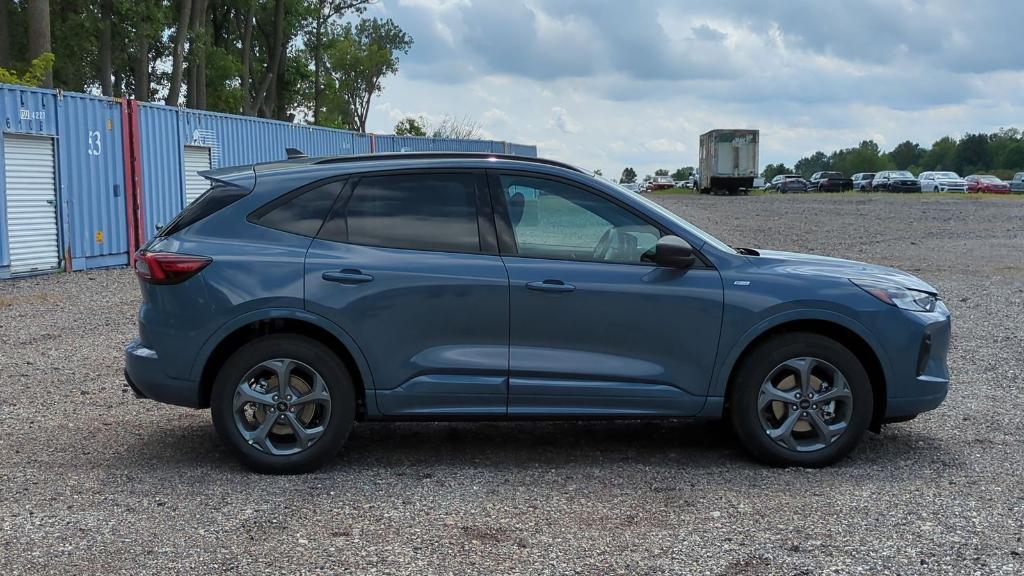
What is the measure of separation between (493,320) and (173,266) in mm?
1665

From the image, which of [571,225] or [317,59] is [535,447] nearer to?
[571,225]

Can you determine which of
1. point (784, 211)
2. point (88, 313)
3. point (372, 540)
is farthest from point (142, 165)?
point (784, 211)

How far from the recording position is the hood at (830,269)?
18.0 feet

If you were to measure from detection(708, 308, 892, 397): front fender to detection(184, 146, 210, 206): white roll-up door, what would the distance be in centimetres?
1631

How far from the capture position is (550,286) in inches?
207

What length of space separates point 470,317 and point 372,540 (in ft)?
4.41

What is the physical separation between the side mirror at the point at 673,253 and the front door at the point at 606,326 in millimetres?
50

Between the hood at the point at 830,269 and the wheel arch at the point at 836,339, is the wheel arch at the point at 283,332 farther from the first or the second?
the hood at the point at 830,269

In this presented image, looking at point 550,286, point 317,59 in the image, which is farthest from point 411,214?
point 317,59

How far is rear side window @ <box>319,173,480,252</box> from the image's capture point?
212 inches

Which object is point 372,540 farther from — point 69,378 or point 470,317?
point 69,378

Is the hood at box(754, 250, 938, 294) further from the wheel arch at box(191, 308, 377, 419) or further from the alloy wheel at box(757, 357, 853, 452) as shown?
the wheel arch at box(191, 308, 377, 419)

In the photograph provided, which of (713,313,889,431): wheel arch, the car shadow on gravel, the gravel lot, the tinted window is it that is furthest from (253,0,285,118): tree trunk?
(713,313,889,431): wheel arch

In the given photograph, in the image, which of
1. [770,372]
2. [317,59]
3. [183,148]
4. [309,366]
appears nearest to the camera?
[309,366]
